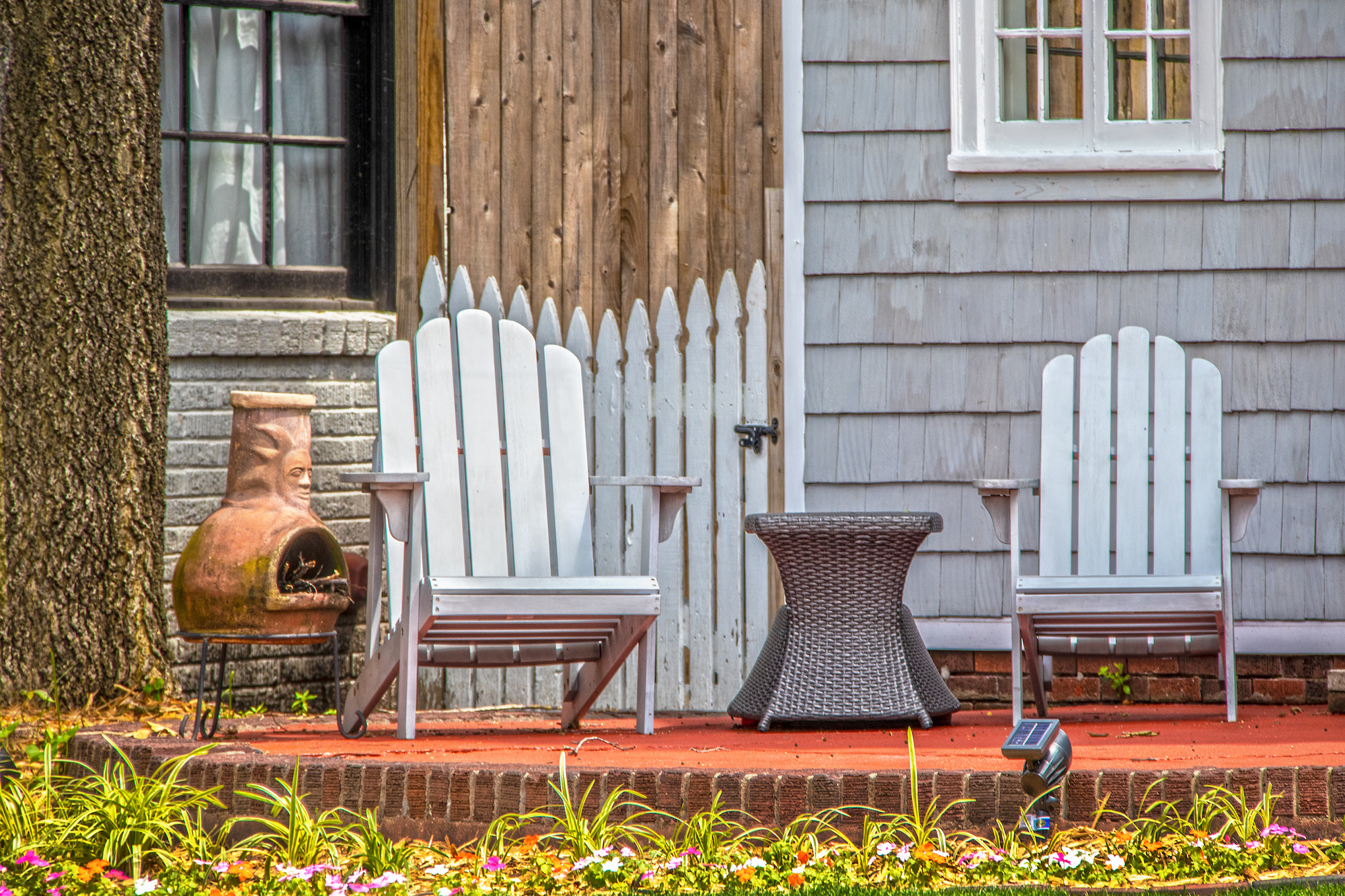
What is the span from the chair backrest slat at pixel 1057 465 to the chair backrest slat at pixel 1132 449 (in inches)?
5.6

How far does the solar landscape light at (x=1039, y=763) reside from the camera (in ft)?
8.81

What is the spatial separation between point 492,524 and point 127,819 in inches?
55.0

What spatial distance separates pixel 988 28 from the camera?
4.79 metres

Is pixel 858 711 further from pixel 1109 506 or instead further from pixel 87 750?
pixel 87 750

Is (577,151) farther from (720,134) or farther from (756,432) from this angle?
(756,432)

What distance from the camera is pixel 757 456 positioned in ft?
15.9

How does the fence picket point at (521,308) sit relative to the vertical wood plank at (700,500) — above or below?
above

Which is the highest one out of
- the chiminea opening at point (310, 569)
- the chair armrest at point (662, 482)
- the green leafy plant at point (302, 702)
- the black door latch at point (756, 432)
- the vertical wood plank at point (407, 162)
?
the vertical wood plank at point (407, 162)

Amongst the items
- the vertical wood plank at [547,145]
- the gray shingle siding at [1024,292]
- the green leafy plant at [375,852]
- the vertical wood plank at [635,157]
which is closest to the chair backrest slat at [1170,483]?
the gray shingle siding at [1024,292]

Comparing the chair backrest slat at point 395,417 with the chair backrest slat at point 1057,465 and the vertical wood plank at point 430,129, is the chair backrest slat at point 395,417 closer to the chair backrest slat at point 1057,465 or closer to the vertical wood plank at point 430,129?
the vertical wood plank at point 430,129

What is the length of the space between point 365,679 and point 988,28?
275cm

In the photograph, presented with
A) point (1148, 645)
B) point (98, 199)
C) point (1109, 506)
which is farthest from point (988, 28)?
point (98, 199)

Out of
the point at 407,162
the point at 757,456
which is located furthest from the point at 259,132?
the point at 757,456

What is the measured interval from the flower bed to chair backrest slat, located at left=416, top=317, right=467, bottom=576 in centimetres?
111
